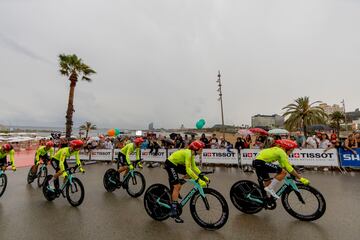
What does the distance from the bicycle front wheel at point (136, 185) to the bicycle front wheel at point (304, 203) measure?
3864mm

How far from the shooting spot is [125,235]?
387cm

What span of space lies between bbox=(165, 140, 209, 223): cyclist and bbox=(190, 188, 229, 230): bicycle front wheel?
27 cm

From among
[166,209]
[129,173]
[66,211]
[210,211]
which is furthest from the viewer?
[129,173]

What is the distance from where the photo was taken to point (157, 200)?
4.52 m

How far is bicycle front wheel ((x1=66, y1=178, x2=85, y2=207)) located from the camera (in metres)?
5.54

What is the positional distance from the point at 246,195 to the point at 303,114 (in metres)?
27.6

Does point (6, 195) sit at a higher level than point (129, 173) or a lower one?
lower

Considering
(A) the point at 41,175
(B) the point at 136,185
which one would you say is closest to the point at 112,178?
(B) the point at 136,185

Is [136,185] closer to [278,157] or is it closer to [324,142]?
[278,157]

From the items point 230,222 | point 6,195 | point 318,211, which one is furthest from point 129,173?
point 318,211

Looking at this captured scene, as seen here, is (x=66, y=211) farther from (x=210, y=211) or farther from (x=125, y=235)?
(x=210, y=211)

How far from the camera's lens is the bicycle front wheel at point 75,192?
18.2ft

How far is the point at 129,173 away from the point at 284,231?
4472 mm

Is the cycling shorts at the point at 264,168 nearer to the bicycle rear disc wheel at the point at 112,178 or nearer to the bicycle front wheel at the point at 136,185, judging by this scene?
the bicycle front wheel at the point at 136,185
